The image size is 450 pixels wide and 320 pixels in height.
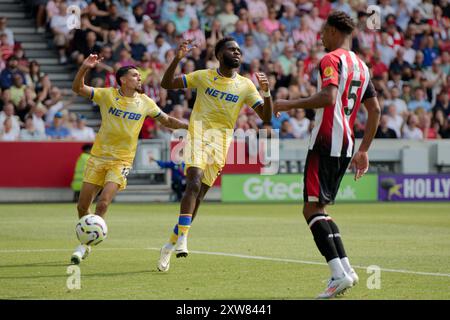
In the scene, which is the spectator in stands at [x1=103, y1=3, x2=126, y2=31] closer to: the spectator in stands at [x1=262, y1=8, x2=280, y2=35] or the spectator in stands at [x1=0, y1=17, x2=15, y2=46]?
the spectator in stands at [x1=0, y1=17, x2=15, y2=46]

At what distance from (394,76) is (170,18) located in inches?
282

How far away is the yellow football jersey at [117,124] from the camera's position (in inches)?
526

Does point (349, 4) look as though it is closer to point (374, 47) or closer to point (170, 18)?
point (374, 47)

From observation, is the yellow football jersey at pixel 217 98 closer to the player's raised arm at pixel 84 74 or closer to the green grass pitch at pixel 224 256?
the player's raised arm at pixel 84 74

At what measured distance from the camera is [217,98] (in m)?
12.8

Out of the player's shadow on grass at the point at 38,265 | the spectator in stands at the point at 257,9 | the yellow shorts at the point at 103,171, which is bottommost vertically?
the player's shadow on grass at the point at 38,265

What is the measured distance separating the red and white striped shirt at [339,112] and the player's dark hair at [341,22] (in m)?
0.20

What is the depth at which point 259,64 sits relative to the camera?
98.4 feet

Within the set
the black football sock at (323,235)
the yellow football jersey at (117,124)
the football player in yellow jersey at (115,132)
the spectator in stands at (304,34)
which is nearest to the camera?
the black football sock at (323,235)

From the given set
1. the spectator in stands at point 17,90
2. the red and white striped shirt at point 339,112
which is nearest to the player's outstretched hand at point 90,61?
the red and white striped shirt at point 339,112

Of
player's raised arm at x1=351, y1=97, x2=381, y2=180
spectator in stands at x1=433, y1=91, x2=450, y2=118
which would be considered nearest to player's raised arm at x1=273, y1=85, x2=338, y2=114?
player's raised arm at x1=351, y1=97, x2=381, y2=180

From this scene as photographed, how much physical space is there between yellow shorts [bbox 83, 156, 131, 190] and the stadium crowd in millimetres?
13117

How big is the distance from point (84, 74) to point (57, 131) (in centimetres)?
1475
